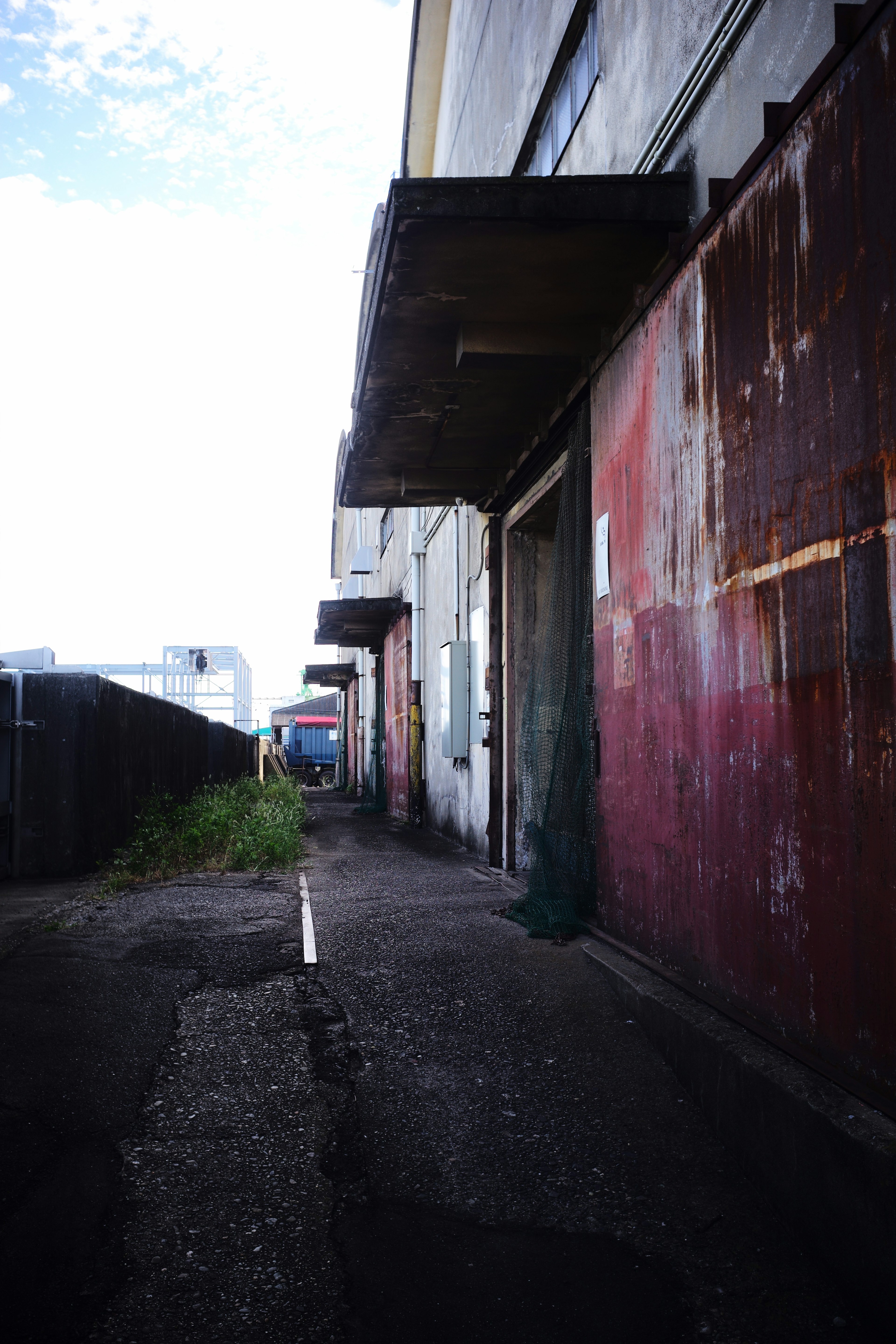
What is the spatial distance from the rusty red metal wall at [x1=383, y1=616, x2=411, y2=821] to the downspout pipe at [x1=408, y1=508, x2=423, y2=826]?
157 millimetres

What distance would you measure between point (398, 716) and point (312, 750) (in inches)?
937

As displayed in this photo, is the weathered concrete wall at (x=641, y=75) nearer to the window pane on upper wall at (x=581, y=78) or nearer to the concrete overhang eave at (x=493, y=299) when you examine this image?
the window pane on upper wall at (x=581, y=78)

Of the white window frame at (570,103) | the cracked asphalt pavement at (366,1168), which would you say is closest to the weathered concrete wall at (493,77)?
the white window frame at (570,103)

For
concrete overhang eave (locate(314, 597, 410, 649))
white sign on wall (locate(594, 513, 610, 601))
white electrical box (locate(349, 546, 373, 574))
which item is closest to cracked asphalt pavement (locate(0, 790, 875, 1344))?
white sign on wall (locate(594, 513, 610, 601))

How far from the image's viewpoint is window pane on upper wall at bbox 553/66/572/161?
5766 mm

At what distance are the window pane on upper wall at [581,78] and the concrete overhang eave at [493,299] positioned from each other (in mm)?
1542

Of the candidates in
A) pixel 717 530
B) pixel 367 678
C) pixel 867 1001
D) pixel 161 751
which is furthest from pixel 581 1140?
pixel 367 678

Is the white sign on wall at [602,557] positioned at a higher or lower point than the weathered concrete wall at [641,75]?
lower

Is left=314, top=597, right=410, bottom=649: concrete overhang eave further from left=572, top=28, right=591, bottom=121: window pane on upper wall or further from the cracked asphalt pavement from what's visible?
the cracked asphalt pavement

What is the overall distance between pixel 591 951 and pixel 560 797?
124cm

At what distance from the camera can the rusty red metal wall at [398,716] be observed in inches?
550

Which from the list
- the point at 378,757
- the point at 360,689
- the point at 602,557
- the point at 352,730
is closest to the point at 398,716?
the point at 378,757

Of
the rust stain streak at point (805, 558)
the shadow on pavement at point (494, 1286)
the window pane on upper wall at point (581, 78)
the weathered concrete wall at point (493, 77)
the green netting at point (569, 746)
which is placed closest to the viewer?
the shadow on pavement at point (494, 1286)

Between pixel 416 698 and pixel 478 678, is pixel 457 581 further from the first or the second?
pixel 416 698
